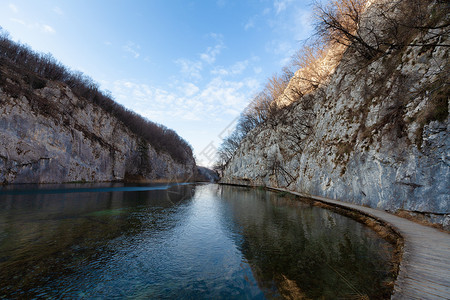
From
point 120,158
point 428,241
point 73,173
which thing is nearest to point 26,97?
point 73,173

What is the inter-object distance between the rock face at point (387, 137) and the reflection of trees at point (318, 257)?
10.2 ft

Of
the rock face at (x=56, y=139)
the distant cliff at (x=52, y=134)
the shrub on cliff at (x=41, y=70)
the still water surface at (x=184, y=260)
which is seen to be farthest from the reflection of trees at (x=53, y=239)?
the shrub on cliff at (x=41, y=70)

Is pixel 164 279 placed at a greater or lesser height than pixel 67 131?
lesser

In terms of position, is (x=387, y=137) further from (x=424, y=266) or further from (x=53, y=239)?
(x=53, y=239)

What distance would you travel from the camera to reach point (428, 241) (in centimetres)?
649

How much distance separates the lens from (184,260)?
22.2 feet

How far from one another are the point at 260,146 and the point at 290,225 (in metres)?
38.8

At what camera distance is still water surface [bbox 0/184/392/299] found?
499 centimetres

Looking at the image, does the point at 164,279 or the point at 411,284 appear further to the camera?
the point at 164,279

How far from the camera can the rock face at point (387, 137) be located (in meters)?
8.99

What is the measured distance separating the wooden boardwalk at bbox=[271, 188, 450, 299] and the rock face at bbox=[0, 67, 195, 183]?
131ft

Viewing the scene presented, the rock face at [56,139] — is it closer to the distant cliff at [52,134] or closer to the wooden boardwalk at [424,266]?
the distant cliff at [52,134]

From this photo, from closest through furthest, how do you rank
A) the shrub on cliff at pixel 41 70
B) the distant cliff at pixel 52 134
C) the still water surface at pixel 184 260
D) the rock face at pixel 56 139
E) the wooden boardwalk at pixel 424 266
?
the wooden boardwalk at pixel 424 266, the still water surface at pixel 184 260, the rock face at pixel 56 139, the distant cliff at pixel 52 134, the shrub on cliff at pixel 41 70

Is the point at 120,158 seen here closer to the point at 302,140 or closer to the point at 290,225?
the point at 302,140
